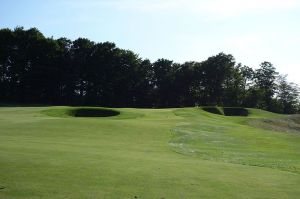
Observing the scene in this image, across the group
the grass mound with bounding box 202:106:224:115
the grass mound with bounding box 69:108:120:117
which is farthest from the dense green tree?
the grass mound with bounding box 69:108:120:117

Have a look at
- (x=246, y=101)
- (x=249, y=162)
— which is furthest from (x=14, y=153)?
(x=246, y=101)

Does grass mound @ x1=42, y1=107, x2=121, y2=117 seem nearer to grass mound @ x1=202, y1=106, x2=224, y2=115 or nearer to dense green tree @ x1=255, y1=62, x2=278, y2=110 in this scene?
grass mound @ x1=202, y1=106, x2=224, y2=115

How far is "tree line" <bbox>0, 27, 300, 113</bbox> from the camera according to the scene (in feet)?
264

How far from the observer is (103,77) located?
84875 millimetres

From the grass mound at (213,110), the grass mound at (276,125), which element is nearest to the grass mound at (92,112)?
the grass mound at (276,125)

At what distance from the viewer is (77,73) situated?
83750 mm

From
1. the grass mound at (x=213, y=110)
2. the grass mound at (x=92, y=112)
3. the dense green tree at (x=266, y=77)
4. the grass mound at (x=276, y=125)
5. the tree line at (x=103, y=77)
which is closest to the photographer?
the grass mound at (x=92, y=112)

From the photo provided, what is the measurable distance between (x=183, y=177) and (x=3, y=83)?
74.7 m

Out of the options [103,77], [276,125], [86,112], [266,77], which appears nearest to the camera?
[86,112]

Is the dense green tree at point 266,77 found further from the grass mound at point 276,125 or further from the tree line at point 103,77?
the grass mound at point 276,125

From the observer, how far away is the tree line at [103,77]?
264 ft

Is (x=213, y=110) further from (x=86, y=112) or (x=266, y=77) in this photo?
(x=266, y=77)

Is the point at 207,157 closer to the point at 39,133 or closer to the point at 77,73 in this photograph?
the point at 39,133

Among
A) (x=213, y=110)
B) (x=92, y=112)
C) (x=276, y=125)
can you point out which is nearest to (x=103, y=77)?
(x=213, y=110)
